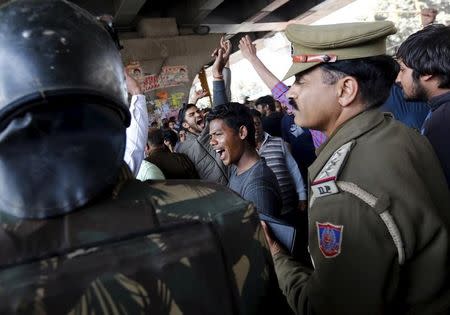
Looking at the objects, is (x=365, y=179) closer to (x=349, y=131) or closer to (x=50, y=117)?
(x=349, y=131)

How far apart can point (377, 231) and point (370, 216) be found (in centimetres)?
4

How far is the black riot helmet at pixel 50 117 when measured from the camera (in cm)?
59

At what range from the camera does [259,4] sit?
291 inches

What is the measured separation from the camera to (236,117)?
89.2 inches

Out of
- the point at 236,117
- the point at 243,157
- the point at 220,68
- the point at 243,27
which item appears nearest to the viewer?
the point at 243,157

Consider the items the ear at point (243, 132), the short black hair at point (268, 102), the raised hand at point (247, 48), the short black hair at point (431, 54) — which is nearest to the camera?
the short black hair at point (431, 54)

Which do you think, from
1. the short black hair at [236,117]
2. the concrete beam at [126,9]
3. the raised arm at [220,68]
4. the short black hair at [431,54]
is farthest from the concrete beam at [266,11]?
the short black hair at [431,54]

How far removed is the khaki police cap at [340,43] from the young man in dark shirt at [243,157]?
0.71m

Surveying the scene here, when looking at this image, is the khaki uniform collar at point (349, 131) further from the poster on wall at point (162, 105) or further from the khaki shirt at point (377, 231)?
the poster on wall at point (162, 105)

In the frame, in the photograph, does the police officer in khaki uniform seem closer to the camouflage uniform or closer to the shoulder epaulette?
the shoulder epaulette

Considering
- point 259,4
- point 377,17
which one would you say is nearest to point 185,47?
point 259,4

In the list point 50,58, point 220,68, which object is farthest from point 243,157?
point 50,58

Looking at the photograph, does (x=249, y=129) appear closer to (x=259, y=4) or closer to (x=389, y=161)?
(x=389, y=161)

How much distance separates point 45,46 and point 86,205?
267 millimetres
